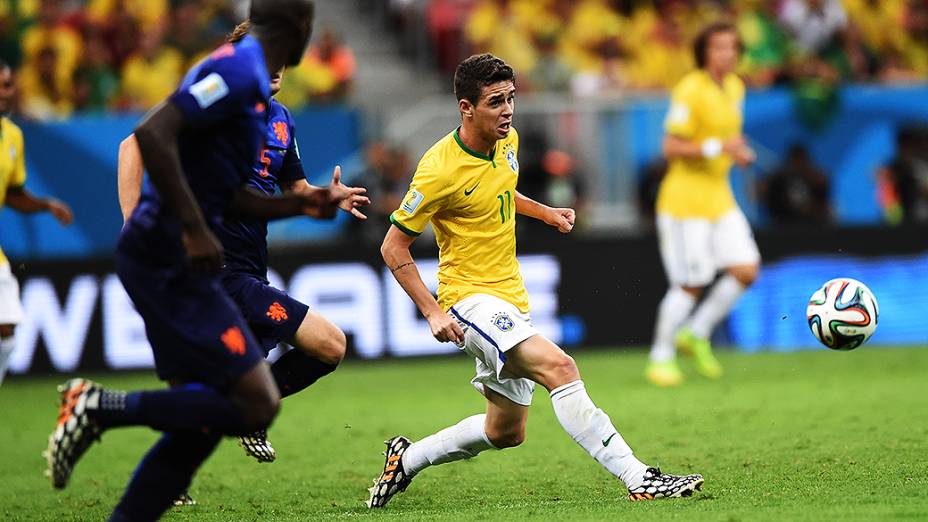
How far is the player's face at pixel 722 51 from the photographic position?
1252cm

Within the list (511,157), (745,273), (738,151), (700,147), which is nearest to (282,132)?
(511,157)

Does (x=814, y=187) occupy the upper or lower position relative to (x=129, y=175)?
lower

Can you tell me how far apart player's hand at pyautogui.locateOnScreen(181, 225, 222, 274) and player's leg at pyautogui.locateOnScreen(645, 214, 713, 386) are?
25.8ft

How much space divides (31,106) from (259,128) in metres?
12.5

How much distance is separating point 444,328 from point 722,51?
21.6ft

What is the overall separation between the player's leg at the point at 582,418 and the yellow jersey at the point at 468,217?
0.40 meters

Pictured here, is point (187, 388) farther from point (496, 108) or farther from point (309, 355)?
point (496, 108)

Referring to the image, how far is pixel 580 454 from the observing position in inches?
358

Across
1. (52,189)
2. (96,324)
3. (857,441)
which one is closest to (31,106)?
(52,189)

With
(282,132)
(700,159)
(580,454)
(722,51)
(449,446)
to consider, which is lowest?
(580,454)

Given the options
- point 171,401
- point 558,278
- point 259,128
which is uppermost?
point 259,128

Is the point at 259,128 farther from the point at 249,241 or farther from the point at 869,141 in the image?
the point at 869,141

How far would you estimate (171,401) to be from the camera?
5547 mm

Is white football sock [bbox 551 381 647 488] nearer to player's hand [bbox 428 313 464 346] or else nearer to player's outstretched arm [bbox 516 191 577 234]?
player's hand [bbox 428 313 464 346]
